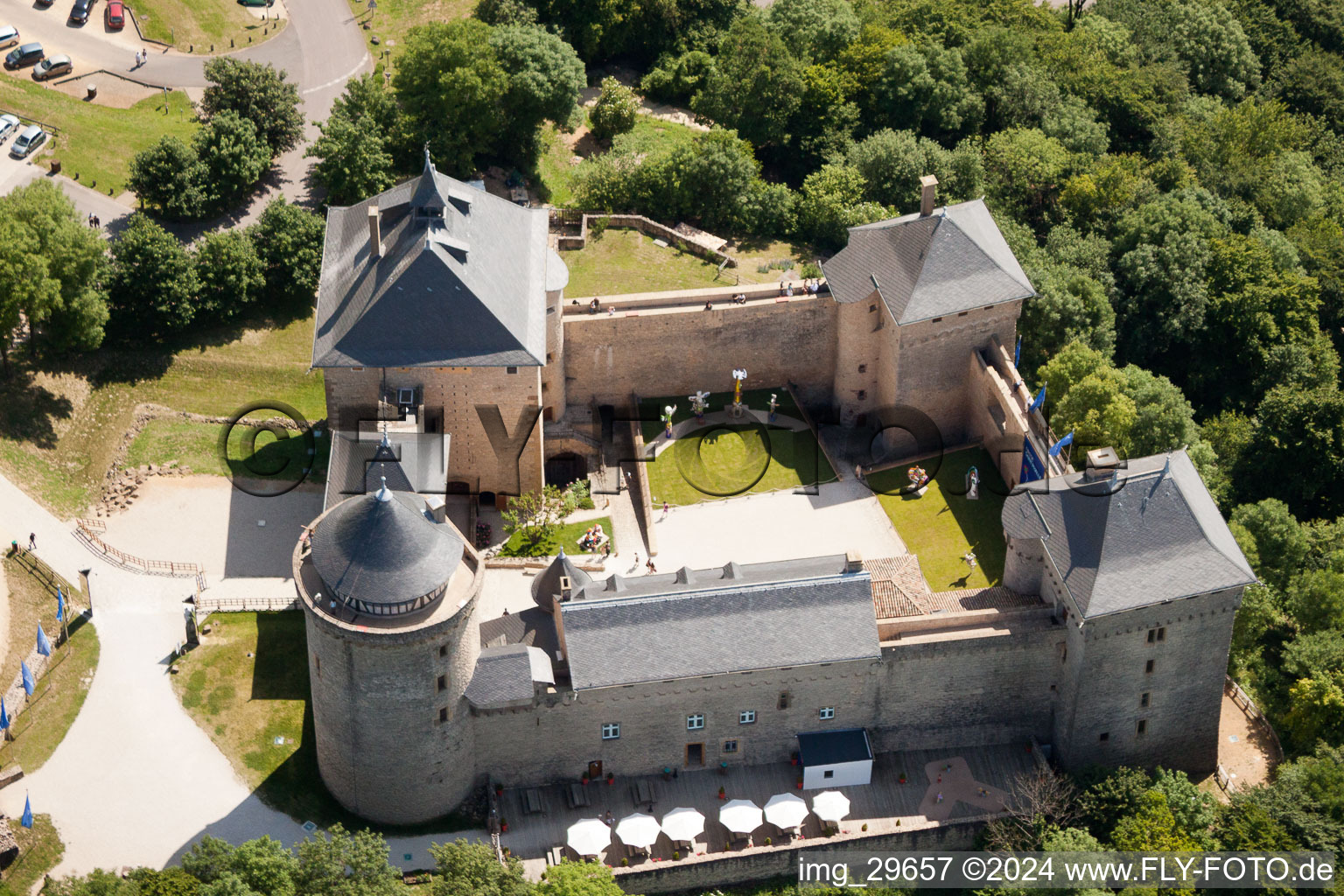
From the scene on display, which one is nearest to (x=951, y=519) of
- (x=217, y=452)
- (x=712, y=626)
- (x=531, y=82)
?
(x=712, y=626)

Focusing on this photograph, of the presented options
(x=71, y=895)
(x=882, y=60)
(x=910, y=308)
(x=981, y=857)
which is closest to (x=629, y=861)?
(x=981, y=857)

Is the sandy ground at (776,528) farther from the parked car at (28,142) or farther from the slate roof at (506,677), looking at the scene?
the parked car at (28,142)

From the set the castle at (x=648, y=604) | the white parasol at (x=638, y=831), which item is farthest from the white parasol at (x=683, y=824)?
the castle at (x=648, y=604)

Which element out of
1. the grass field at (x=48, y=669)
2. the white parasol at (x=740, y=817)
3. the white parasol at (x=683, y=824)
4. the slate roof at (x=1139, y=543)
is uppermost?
the slate roof at (x=1139, y=543)

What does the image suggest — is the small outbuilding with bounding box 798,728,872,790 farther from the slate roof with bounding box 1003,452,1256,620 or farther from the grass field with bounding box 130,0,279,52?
the grass field with bounding box 130,0,279,52

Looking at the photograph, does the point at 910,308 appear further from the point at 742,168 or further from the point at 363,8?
the point at 363,8
